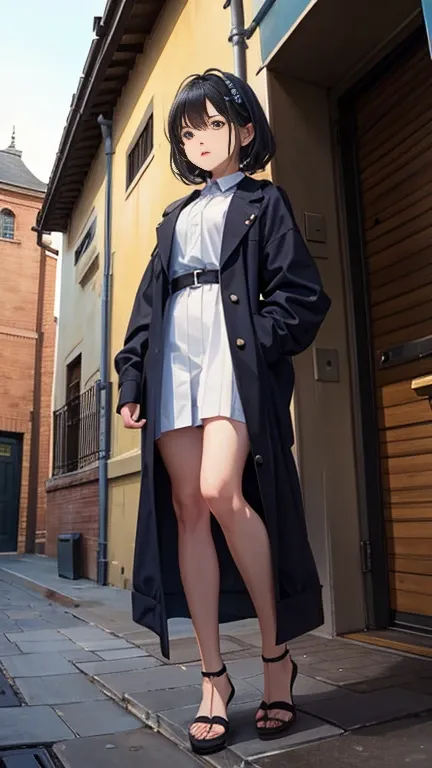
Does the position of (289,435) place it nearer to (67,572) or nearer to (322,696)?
(322,696)

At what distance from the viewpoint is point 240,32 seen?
365 cm

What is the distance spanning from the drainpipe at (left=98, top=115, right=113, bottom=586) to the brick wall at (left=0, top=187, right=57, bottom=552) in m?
7.41

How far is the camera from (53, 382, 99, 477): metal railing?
705 centimetres

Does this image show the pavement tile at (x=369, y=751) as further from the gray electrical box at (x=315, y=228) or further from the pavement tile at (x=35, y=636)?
the gray electrical box at (x=315, y=228)

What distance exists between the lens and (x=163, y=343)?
183cm

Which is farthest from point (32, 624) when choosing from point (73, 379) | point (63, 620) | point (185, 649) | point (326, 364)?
point (73, 379)

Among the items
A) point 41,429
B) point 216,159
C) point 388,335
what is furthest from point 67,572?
point 41,429

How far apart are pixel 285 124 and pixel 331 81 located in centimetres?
39

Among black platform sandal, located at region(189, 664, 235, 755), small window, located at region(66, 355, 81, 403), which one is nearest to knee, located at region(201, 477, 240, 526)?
black platform sandal, located at region(189, 664, 235, 755)

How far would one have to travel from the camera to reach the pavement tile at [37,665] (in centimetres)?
255

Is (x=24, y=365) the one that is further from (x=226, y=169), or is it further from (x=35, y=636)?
(x=226, y=169)

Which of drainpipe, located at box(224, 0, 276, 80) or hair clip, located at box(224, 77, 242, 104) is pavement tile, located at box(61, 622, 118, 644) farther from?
drainpipe, located at box(224, 0, 276, 80)

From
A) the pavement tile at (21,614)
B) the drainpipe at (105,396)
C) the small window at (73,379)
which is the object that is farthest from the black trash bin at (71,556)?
the small window at (73,379)

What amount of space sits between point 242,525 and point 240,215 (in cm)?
85
